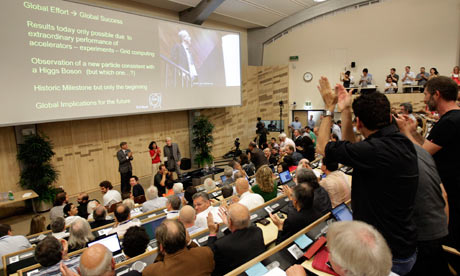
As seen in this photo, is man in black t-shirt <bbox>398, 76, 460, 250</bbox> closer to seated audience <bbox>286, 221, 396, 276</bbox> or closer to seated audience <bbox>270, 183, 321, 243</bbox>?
seated audience <bbox>270, 183, 321, 243</bbox>

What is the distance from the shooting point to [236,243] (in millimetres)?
2281

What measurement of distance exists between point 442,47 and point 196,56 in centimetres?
869

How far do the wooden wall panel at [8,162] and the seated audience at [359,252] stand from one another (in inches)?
286

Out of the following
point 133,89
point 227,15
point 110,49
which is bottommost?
point 133,89

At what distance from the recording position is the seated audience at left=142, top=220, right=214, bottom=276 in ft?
6.50

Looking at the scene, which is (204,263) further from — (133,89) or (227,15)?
(227,15)

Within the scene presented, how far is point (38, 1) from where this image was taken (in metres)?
5.71

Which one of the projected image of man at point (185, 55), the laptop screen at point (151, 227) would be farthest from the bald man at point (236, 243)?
the projected image of man at point (185, 55)

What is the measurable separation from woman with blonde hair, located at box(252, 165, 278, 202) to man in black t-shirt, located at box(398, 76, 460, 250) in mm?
2040

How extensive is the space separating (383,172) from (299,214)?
122 centimetres

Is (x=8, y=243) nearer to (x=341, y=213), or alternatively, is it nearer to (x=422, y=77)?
(x=341, y=213)

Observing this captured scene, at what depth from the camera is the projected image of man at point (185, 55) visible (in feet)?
28.3

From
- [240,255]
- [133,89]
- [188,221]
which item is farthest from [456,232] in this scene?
[133,89]

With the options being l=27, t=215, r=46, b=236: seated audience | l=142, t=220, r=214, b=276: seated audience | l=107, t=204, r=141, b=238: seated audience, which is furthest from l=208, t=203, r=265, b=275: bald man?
l=27, t=215, r=46, b=236: seated audience
